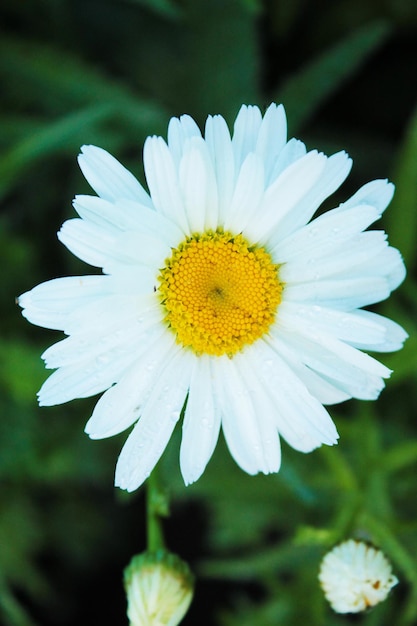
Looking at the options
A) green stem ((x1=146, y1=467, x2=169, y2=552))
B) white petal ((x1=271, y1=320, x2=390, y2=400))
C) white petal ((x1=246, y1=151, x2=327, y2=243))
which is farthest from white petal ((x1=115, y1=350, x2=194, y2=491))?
white petal ((x1=246, y1=151, x2=327, y2=243))

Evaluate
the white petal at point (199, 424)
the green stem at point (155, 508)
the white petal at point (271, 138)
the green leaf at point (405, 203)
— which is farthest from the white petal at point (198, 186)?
the green leaf at point (405, 203)

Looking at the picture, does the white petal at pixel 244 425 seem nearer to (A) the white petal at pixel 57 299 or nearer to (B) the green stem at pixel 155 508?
(B) the green stem at pixel 155 508

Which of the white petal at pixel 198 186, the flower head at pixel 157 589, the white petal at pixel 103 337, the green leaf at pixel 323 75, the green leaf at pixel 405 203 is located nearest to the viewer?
the white petal at pixel 198 186

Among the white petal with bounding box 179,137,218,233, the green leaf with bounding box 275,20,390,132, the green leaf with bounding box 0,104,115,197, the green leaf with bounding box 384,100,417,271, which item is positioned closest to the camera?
the white petal with bounding box 179,137,218,233

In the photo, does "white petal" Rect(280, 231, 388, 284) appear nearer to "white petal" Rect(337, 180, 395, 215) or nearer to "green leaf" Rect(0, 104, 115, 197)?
→ "white petal" Rect(337, 180, 395, 215)

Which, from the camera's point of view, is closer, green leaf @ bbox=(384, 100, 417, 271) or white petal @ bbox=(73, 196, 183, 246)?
white petal @ bbox=(73, 196, 183, 246)

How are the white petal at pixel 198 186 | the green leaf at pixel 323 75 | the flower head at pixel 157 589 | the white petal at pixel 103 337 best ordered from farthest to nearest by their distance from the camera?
the green leaf at pixel 323 75 < the flower head at pixel 157 589 < the white petal at pixel 103 337 < the white petal at pixel 198 186

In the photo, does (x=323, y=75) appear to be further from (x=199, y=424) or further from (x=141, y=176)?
(x=199, y=424)

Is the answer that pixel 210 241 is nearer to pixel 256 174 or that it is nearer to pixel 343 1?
pixel 256 174

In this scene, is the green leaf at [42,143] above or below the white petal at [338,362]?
above

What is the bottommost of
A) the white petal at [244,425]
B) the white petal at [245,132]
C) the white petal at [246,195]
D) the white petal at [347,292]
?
the white petal at [244,425]
